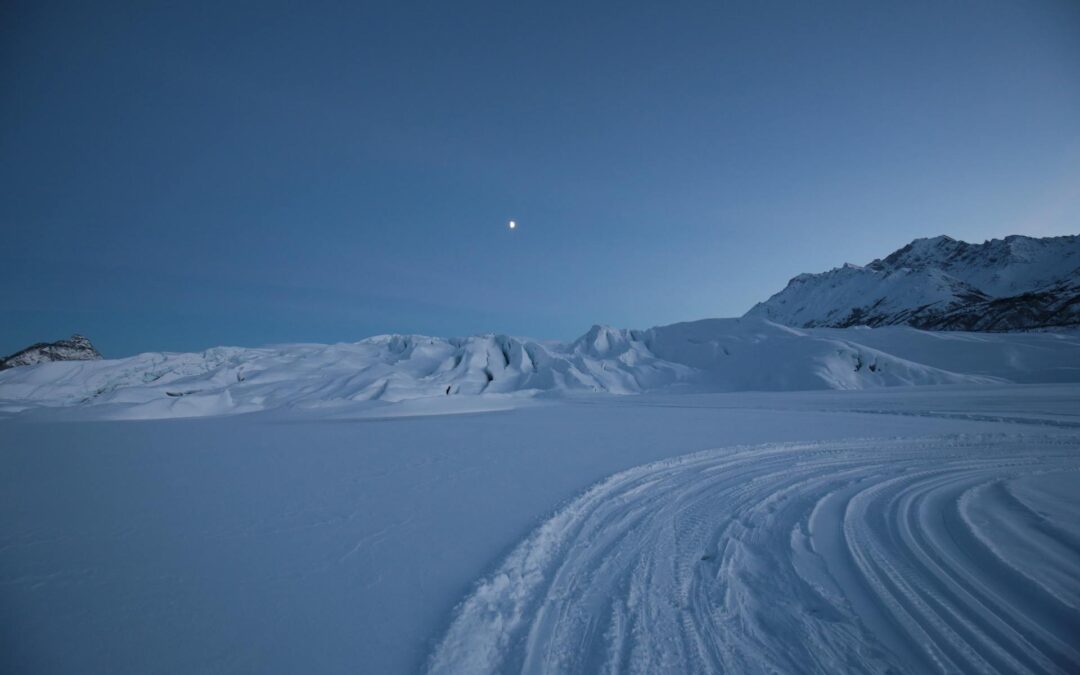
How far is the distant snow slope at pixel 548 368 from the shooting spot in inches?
994

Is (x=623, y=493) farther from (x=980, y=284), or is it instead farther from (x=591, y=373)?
(x=980, y=284)

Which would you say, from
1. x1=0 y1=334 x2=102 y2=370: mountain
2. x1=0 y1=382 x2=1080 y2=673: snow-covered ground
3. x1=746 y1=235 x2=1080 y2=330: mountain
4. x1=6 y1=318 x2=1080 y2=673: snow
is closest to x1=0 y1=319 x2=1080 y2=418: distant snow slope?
x1=6 y1=318 x2=1080 y2=673: snow

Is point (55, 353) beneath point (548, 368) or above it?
above

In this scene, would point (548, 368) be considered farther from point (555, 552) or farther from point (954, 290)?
point (954, 290)

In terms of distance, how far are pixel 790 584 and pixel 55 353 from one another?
9765cm

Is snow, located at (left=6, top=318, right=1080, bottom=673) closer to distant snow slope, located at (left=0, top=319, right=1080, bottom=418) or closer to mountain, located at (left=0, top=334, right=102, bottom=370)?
distant snow slope, located at (left=0, top=319, right=1080, bottom=418)

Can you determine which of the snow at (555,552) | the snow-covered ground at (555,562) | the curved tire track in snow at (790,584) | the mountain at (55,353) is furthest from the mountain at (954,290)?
the mountain at (55,353)

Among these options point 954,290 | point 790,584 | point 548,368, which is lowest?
point 790,584

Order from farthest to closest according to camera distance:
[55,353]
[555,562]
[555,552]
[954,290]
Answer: [954,290] → [55,353] → [555,552] → [555,562]

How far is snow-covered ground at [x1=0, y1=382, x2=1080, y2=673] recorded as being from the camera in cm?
230

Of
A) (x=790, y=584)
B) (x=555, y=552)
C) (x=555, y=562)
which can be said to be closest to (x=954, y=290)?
(x=790, y=584)

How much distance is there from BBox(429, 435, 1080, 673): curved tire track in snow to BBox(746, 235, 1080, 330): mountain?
64.4 metres

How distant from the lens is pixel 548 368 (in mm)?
33969

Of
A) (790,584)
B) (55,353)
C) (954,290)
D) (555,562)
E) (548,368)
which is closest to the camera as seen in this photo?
Result: (790,584)
